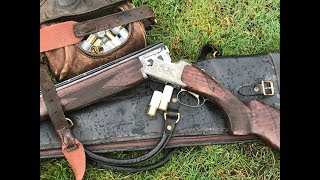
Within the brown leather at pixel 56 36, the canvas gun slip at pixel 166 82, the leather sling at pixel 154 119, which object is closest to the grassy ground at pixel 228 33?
the leather sling at pixel 154 119

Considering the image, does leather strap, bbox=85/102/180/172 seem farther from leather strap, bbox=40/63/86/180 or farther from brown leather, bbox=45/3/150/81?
brown leather, bbox=45/3/150/81

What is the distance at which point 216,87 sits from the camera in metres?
4.02

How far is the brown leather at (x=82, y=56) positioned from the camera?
402cm

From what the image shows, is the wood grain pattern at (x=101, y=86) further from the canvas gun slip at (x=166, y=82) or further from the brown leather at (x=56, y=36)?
the brown leather at (x=56, y=36)

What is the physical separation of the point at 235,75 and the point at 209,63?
22cm

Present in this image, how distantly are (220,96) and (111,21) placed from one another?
0.98 meters

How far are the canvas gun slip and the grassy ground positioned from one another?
10.3 inches

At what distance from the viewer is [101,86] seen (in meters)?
3.97

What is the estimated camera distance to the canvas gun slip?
395 centimetres

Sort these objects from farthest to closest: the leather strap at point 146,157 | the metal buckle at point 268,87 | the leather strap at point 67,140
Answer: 1. the metal buckle at point 268,87
2. the leather strap at point 146,157
3. the leather strap at point 67,140

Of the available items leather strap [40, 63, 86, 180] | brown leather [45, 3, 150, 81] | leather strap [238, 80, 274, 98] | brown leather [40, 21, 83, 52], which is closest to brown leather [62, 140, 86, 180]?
leather strap [40, 63, 86, 180]

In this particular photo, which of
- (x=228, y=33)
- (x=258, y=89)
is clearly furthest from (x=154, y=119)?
(x=228, y=33)

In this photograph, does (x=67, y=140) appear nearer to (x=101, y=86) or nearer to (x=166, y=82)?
(x=101, y=86)
